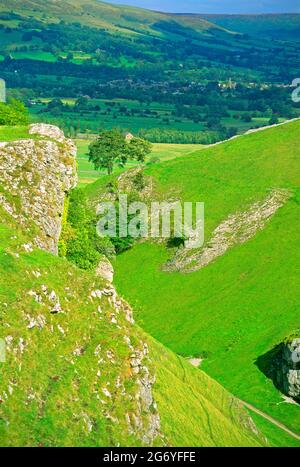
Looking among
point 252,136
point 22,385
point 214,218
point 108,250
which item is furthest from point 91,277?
point 252,136

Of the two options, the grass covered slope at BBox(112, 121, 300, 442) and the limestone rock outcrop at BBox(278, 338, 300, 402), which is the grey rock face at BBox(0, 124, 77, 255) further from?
the grass covered slope at BBox(112, 121, 300, 442)

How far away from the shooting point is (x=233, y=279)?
317 ft

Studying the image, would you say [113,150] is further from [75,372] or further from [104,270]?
[75,372]

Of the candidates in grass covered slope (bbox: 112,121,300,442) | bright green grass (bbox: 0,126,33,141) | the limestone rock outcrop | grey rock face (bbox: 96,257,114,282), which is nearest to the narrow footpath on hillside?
grass covered slope (bbox: 112,121,300,442)

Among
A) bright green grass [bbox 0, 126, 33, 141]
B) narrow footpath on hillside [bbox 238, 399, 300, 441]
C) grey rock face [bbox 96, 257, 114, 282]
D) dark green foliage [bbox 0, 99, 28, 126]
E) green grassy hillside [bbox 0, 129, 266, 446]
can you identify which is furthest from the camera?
dark green foliage [bbox 0, 99, 28, 126]

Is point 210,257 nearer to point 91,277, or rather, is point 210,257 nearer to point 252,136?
point 252,136

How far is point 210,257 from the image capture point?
10231 centimetres

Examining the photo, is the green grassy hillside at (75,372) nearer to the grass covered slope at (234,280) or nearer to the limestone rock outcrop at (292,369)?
the limestone rock outcrop at (292,369)

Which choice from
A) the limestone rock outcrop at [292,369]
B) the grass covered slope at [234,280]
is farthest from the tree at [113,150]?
the limestone rock outcrop at [292,369]

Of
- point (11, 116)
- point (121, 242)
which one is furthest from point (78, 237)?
point (121, 242)

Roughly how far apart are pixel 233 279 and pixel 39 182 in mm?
43183

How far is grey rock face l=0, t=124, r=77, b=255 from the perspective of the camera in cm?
5584

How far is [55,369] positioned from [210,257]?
Result: 6319 centimetres

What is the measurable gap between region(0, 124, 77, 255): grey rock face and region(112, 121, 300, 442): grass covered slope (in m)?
27.3
